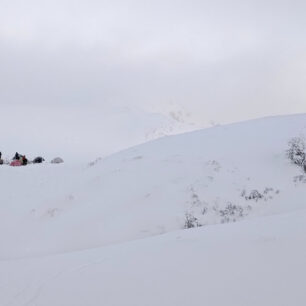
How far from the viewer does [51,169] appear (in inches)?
616

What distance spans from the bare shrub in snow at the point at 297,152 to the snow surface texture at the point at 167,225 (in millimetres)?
181

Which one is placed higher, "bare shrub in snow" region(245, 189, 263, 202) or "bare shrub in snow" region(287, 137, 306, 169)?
"bare shrub in snow" region(287, 137, 306, 169)

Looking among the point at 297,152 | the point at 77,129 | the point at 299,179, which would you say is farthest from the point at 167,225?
the point at 77,129

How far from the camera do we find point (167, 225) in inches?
328

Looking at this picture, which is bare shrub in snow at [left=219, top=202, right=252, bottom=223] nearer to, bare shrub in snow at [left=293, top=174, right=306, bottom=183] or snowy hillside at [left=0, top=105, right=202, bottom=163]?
bare shrub in snow at [left=293, top=174, right=306, bottom=183]

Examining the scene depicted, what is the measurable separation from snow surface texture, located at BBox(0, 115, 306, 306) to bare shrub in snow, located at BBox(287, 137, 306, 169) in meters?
0.18

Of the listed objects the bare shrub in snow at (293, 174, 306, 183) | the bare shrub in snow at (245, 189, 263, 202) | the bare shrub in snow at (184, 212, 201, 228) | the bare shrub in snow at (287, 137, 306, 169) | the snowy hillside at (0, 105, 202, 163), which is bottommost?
the bare shrub in snow at (184, 212, 201, 228)

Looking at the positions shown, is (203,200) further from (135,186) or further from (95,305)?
(95,305)

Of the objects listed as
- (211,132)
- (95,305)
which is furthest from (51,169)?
(95,305)

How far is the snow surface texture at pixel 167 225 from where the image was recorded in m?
4.12

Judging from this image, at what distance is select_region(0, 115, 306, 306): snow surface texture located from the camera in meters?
4.12

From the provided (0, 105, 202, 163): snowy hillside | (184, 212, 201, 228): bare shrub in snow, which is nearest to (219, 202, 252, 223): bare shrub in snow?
(184, 212, 201, 228): bare shrub in snow

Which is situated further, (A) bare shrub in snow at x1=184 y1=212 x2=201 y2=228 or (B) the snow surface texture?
(A) bare shrub in snow at x1=184 y1=212 x2=201 y2=228

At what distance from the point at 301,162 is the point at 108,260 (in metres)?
6.43
